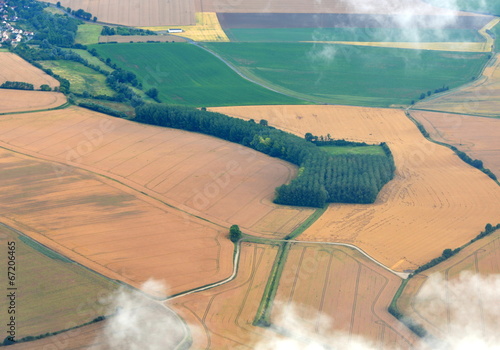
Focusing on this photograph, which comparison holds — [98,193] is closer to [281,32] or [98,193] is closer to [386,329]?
[386,329]

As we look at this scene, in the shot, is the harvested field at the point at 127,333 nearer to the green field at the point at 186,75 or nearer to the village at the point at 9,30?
the green field at the point at 186,75

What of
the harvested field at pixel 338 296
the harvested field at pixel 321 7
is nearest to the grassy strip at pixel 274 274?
the harvested field at pixel 338 296

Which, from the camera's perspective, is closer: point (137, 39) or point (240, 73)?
point (240, 73)

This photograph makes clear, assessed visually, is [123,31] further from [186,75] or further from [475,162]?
[475,162]

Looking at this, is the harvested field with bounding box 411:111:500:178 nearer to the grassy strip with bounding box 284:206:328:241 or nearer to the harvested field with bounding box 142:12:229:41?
the grassy strip with bounding box 284:206:328:241

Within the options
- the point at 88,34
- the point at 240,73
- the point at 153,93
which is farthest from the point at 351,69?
the point at 88,34

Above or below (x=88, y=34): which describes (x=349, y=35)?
above
